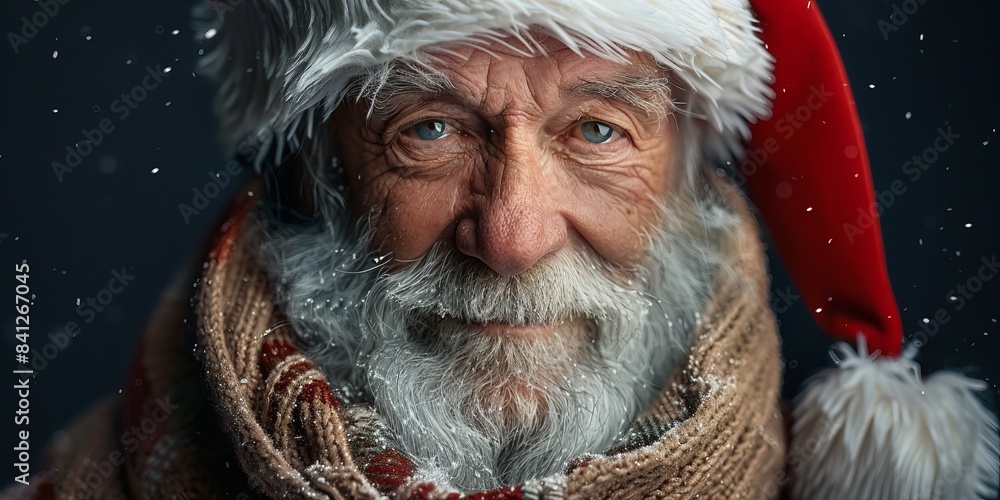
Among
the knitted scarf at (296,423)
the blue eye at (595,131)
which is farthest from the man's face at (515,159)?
the knitted scarf at (296,423)

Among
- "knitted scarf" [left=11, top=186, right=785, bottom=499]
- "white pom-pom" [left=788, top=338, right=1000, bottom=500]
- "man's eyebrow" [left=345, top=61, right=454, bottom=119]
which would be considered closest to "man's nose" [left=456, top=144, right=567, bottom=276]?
"man's eyebrow" [left=345, top=61, right=454, bottom=119]

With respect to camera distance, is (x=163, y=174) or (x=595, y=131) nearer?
(x=595, y=131)

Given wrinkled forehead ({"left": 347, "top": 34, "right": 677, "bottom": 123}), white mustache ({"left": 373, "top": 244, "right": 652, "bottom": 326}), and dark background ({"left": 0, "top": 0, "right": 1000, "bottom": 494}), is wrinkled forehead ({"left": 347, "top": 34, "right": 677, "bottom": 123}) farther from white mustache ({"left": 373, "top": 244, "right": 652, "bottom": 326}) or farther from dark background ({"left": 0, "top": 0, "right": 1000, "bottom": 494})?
dark background ({"left": 0, "top": 0, "right": 1000, "bottom": 494})

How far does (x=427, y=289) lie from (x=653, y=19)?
1.40 feet

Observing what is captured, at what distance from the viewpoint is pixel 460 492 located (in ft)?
3.17

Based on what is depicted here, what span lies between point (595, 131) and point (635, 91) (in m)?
0.07

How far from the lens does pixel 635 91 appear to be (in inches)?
38.7

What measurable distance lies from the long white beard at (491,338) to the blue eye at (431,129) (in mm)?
144

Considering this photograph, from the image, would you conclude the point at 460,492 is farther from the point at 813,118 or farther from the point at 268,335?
the point at 813,118

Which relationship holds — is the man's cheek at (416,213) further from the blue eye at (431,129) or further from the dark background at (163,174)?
the dark background at (163,174)

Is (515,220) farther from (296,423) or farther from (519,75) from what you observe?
(296,423)

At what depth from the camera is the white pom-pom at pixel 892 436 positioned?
3.58 feet

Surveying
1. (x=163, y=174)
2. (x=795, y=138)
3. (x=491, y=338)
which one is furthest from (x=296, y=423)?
(x=795, y=138)

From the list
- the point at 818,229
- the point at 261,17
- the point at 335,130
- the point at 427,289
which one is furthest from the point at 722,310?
the point at 261,17
